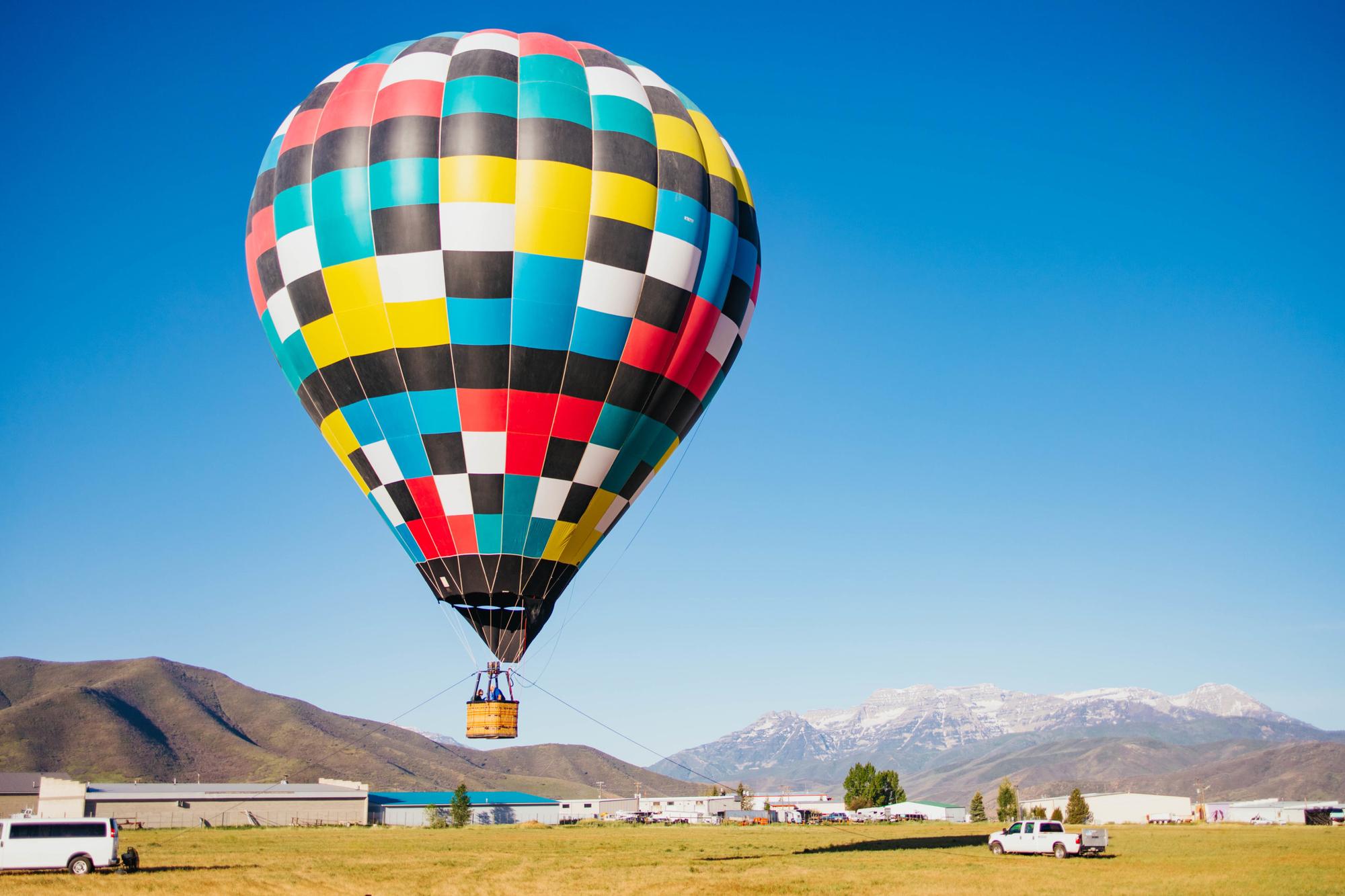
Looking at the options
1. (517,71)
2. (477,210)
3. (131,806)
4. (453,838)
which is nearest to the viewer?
(477,210)

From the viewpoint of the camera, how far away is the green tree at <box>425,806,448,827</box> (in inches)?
3725

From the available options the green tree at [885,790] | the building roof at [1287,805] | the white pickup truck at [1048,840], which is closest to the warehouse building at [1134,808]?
the building roof at [1287,805]

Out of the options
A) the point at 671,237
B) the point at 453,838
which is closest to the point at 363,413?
the point at 671,237

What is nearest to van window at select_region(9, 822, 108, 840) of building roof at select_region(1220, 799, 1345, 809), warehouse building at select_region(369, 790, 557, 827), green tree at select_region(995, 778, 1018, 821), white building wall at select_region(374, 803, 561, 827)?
warehouse building at select_region(369, 790, 557, 827)

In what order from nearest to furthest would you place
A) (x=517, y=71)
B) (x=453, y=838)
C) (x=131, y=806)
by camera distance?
(x=517, y=71) < (x=453, y=838) < (x=131, y=806)

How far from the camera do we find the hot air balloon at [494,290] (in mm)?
23156

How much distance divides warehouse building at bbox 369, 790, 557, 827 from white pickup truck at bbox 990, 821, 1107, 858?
233 ft

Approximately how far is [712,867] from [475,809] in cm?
8901

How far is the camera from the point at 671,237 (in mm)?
24250

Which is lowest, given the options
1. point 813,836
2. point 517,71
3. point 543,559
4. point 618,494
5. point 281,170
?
point 813,836

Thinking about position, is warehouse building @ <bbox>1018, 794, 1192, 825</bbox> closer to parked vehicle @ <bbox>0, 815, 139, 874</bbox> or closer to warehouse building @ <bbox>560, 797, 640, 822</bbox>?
warehouse building @ <bbox>560, 797, 640, 822</bbox>

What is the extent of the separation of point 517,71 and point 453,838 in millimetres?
38142

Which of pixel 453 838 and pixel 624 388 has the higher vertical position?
pixel 624 388

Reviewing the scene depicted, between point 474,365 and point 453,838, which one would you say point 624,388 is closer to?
point 474,365
